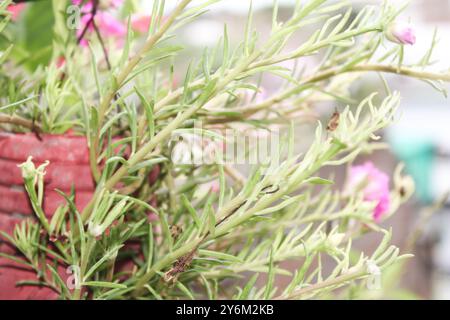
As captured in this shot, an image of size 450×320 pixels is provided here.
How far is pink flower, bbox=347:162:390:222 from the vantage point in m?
0.49

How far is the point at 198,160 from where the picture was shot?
0.46m

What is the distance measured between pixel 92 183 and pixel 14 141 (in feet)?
0.19

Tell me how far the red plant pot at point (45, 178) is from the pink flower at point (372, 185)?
0.23m

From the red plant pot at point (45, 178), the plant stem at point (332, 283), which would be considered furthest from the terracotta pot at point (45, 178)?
the plant stem at point (332, 283)

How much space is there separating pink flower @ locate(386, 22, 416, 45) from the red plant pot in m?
0.21

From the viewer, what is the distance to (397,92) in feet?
1.15

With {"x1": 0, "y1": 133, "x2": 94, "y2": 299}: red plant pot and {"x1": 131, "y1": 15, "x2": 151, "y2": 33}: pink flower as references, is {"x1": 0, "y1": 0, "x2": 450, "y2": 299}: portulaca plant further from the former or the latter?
{"x1": 131, "y1": 15, "x2": 151, "y2": 33}: pink flower

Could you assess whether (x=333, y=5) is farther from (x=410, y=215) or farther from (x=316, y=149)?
(x=410, y=215)

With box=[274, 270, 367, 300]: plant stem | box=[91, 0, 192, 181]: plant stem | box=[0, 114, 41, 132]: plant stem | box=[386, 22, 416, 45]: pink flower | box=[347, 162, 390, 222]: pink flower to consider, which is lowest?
box=[274, 270, 367, 300]: plant stem

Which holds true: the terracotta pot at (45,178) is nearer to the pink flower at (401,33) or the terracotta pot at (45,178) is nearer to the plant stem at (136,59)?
the plant stem at (136,59)

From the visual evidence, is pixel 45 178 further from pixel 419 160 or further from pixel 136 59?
pixel 419 160

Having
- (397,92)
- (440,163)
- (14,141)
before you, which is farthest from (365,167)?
(440,163)

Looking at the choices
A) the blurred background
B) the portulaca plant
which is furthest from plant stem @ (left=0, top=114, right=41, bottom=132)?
the blurred background

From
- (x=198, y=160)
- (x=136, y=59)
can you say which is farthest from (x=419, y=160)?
(x=136, y=59)
